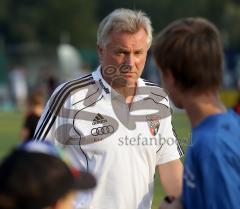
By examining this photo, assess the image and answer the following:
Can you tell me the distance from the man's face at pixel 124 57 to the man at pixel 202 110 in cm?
192

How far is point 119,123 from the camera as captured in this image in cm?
599

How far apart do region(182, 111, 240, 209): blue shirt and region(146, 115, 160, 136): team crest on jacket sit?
2.04m

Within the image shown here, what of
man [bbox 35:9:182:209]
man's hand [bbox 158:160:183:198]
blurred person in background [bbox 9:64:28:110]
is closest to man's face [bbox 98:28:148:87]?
man [bbox 35:9:182:209]

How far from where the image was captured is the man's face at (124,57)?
6.09 meters

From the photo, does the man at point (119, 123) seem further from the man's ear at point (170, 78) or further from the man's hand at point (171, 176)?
the man's ear at point (170, 78)

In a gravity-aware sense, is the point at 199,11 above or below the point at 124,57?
below

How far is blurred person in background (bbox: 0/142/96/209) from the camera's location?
336 cm

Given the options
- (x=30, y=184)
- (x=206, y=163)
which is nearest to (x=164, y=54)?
(x=206, y=163)

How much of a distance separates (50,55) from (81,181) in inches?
2146

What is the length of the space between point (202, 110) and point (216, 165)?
0.92 ft

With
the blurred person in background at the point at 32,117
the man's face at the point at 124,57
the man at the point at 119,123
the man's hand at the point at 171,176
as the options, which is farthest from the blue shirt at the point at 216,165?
the blurred person in background at the point at 32,117

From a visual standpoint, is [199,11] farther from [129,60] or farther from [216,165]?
[216,165]

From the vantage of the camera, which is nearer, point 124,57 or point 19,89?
point 124,57

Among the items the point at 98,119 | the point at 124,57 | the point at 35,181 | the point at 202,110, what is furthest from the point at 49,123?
the point at 35,181
